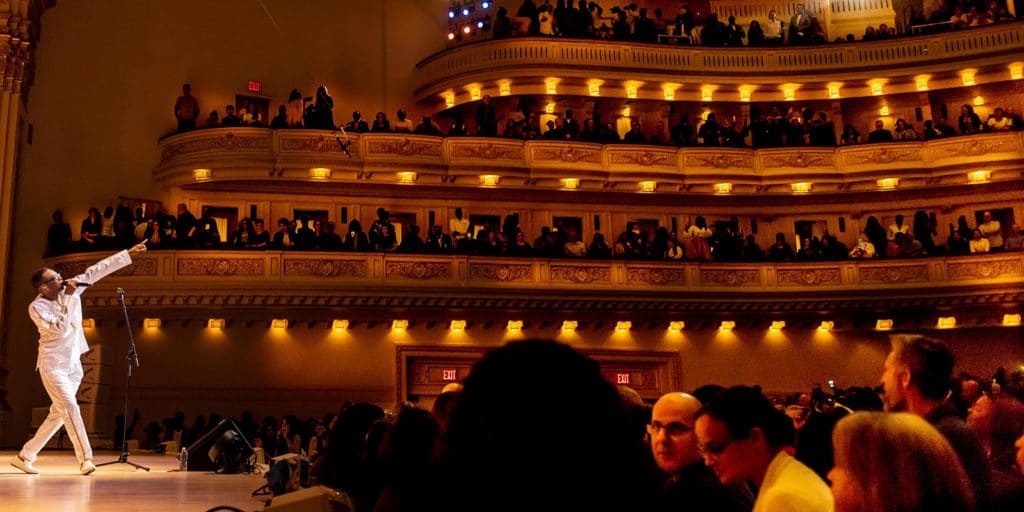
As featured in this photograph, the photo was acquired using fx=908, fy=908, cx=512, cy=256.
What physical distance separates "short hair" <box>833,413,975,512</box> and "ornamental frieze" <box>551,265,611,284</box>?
16.8 meters

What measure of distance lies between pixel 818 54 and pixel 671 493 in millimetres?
21183

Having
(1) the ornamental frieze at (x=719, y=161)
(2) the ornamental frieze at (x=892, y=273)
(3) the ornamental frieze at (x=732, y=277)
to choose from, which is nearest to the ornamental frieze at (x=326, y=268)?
(3) the ornamental frieze at (x=732, y=277)

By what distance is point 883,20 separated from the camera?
25.2m

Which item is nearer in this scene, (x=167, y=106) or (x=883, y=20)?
(x=167, y=106)

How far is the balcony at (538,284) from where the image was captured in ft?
57.1

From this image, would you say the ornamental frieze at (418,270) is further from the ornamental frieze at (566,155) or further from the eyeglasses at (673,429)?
the eyeglasses at (673,429)

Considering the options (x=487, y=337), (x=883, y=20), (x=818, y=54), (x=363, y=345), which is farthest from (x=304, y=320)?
(x=883, y=20)

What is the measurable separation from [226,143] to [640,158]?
9.17 meters

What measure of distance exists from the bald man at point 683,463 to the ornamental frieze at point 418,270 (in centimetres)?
1468

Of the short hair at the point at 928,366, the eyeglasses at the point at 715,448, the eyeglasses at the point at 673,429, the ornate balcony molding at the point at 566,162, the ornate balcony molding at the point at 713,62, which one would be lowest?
the eyeglasses at the point at 715,448

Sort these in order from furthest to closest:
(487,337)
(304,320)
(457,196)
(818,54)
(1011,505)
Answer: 1. (818,54)
2. (457,196)
3. (487,337)
4. (304,320)
5. (1011,505)

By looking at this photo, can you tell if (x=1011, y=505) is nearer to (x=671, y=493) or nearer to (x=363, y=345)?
(x=671, y=493)

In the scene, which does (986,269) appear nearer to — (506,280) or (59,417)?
(506,280)

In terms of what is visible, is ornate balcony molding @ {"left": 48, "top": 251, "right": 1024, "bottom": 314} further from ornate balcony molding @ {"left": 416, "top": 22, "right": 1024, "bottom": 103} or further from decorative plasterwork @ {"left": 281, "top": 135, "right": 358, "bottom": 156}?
ornate balcony molding @ {"left": 416, "top": 22, "right": 1024, "bottom": 103}
